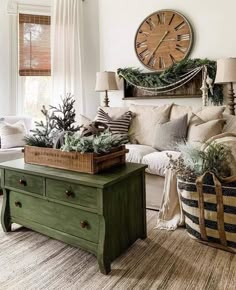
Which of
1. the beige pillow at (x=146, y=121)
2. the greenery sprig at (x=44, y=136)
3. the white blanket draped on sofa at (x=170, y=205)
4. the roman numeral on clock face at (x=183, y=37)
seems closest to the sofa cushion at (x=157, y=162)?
the white blanket draped on sofa at (x=170, y=205)

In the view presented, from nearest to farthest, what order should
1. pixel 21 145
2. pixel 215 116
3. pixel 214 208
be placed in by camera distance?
pixel 214 208, pixel 215 116, pixel 21 145

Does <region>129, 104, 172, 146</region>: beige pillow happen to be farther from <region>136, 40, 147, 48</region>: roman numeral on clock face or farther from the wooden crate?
the wooden crate

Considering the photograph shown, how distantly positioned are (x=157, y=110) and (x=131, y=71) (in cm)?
100

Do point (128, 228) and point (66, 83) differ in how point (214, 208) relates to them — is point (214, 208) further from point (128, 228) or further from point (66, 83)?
point (66, 83)

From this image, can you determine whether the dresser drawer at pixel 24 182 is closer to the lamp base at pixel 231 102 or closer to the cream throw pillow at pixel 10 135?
the cream throw pillow at pixel 10 135

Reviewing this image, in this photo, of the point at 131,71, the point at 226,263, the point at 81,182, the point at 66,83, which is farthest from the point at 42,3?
the point at 226,263

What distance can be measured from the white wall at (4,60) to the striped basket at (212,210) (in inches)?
133

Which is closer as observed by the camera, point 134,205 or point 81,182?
point 81,182

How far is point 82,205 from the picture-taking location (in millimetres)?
1829

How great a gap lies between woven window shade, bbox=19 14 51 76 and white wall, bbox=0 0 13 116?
0.19 meters

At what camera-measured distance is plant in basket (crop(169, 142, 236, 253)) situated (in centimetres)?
194

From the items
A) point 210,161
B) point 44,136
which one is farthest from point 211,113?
point 44,136

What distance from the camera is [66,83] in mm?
4512

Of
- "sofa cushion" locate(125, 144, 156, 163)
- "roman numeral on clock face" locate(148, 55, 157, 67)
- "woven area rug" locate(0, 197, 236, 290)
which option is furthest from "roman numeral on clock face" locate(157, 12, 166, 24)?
"woven area rug" locate(0, 197, 236, 290)
